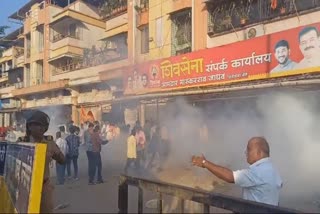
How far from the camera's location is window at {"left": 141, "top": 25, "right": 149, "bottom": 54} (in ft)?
67.8

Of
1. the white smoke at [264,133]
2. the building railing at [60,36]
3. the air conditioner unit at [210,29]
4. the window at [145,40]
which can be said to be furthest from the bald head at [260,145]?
the building railing at [60,36]

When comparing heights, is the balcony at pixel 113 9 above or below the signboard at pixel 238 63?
above

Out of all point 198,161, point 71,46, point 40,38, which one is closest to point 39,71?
point 40,38

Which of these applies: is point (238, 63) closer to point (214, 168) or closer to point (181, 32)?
point (181, 32)

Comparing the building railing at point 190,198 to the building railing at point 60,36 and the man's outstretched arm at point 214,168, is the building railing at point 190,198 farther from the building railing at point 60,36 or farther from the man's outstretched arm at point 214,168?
the building railing at point 60,36

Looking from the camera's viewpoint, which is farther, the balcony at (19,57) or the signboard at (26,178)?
the balcony at (19,57)

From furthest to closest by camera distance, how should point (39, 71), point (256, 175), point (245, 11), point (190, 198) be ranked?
point (39, 71) < point (245, 11) < point (256, 175) < point (190, 198)

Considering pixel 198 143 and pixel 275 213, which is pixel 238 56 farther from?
pixel 275 213

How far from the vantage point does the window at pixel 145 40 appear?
20656 mm

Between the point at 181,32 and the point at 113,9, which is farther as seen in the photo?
the point at 113,9

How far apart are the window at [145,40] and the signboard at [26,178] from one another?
51.9 feet

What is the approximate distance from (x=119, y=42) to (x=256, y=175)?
2149 cm

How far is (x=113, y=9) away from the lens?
2484 cm

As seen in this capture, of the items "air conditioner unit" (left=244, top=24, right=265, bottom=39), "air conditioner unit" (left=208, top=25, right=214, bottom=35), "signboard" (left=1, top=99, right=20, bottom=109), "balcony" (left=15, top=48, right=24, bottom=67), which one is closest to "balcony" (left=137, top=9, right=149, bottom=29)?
"air conditioner unit" (left=208, top=25, right=214, bottom=35)
